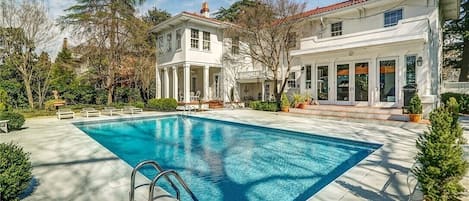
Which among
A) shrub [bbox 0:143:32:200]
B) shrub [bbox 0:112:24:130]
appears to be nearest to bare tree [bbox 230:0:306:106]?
shrub [bbox 0:112:24:130]

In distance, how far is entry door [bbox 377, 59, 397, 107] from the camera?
1374cm

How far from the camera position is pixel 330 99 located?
1623 centimetres

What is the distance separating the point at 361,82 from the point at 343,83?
1036 mm

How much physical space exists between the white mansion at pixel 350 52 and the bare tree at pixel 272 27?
89 cm

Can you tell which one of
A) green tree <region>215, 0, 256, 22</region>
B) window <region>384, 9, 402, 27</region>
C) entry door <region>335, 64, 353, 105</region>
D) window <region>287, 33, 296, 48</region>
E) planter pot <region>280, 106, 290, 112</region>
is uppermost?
green tree <region>215, 0, 256, 22</region>

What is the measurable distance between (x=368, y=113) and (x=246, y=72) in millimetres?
11433

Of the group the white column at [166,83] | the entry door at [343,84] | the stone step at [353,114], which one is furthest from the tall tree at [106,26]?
the entry door at [343,84]

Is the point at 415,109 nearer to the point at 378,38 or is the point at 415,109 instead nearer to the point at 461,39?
the point at 378,38

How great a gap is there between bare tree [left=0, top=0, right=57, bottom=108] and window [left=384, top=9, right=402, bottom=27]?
23.0 meters

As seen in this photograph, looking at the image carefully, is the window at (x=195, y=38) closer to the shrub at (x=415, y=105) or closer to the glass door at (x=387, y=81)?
the glass door at (x=387, y=81)

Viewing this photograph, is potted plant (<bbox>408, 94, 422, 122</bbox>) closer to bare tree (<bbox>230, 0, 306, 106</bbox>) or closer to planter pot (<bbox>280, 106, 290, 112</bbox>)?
planter pot (<bbox>280, 106, 290, 112</bbox>)

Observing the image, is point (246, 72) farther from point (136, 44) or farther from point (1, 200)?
point (1, 200)

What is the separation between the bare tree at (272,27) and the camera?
17.4m

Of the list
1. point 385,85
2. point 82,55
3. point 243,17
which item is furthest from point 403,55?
point 82,55
